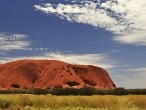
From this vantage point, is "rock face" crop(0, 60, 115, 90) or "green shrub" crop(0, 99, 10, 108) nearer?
"green shrub" crop(0, 99, 10, 108)

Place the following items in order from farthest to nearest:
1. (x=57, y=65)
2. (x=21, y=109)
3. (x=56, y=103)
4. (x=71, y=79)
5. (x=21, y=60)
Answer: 1. (x=21, y=60)
2. (x=57, y=65)
3. (x=71, y=79)
4. (x=56, y=103)
5. (x=21, y=109)

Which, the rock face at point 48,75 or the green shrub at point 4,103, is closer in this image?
the green shrub at point 4,103

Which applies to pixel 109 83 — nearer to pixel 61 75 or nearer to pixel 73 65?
pixel 73 65

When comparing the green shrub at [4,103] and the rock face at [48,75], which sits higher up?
the rock face at [48,75]

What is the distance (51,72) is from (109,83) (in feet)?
97.3

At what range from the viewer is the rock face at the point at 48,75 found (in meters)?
135

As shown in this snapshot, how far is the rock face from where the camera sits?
13500cm

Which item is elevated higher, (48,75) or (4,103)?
(48,75)

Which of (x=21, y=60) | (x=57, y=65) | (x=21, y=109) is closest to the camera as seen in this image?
(x=21, y=109)

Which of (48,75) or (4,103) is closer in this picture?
(4,103)

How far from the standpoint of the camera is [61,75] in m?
137

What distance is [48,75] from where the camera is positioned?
140125 millimetres

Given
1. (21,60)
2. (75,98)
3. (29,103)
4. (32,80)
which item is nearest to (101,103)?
(75,98)

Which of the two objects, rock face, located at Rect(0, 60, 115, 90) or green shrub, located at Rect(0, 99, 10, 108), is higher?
rock face, located at Rect(0, 60, 115, 90)
